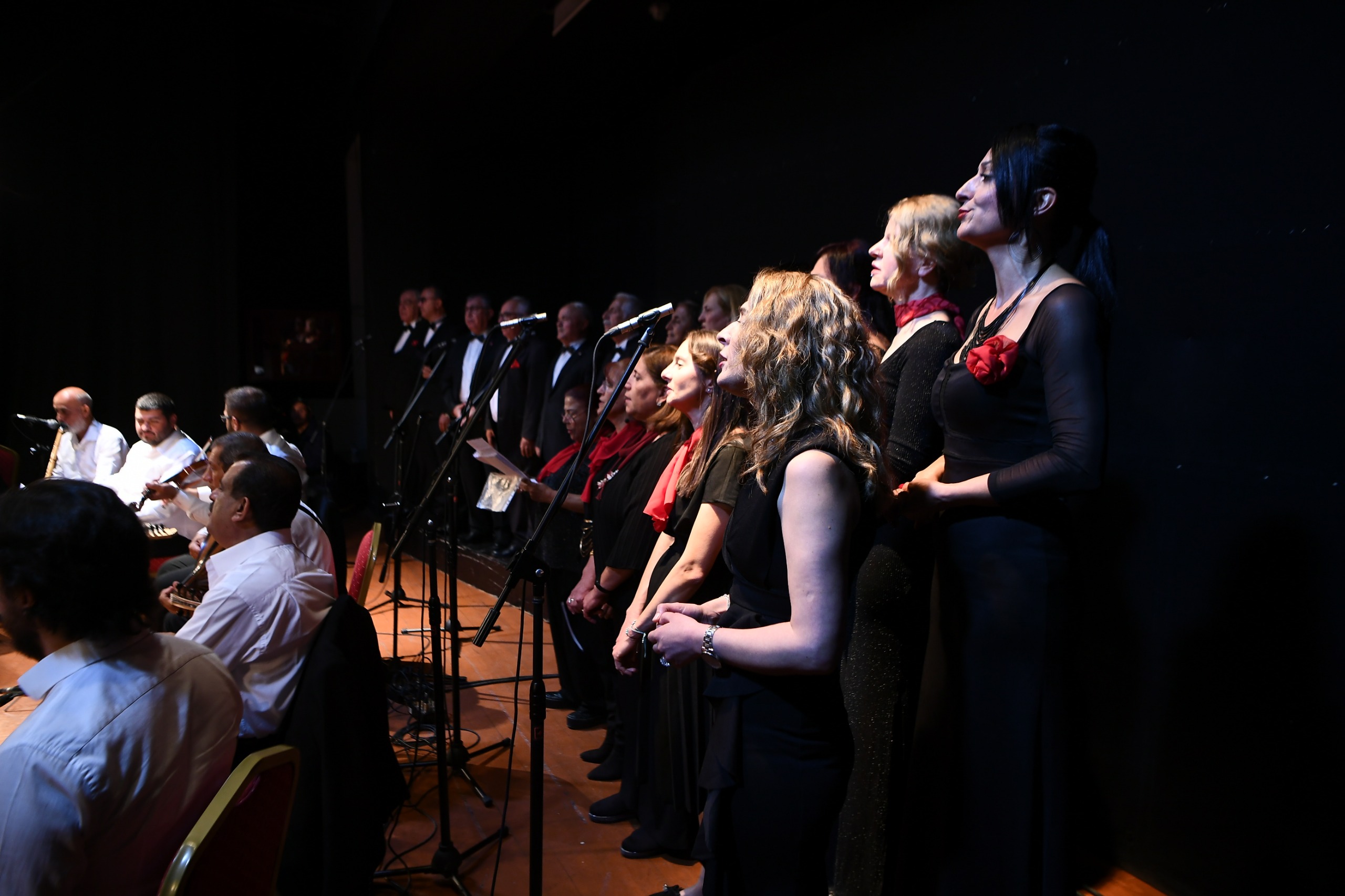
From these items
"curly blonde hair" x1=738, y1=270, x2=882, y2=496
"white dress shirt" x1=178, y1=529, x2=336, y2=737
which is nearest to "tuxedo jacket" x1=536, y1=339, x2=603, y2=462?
"white dress shirt" x1=178, y1=529, x2=336, y2=737

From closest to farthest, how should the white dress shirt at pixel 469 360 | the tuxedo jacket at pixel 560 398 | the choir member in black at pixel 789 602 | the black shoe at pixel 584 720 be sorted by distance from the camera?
the choir member in black at pixel 789 602, the black shoe at pixel 584 720, the tuxedo jacket at pixel 560 398, the white dress shirt at pixel 469 360

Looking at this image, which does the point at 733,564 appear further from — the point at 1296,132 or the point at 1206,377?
the point at 1296,132

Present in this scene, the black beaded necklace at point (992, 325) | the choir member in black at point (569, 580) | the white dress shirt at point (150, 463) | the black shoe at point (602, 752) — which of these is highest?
the black beaded necklace at point (992, 325)

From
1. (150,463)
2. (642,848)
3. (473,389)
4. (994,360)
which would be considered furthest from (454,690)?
(473,389)

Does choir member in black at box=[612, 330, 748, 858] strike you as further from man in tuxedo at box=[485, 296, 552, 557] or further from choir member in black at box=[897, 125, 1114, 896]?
man in tuxedo at box=[485, 296, 552, 557]

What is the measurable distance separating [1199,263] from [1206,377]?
0.31m

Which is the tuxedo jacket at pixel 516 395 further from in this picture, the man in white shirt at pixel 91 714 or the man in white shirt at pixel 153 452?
the man in white shirt at pixel 91 714

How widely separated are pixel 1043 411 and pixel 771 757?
0.90 meters

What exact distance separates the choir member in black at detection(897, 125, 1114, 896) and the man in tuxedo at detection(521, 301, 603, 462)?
3603mm

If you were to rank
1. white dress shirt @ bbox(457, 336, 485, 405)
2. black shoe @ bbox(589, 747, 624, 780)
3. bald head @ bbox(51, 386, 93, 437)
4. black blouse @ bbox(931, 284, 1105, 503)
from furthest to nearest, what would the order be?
white dress shirt @ bbox(457, 336, 485, 405)
bald head @ bbox(51, 386, 93, 437)
black shoe @ bbox(589, 747, 624, 780)
black blouse @ bbox(931, 284, 1105, 503)

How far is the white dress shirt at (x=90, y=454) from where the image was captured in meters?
4.82

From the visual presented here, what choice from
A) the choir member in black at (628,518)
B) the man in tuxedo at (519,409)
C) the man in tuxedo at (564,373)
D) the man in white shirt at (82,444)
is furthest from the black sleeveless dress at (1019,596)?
the man in white shirt at (82,444)

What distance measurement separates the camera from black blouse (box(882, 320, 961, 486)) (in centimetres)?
204

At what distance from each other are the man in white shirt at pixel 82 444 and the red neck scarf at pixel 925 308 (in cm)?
455
